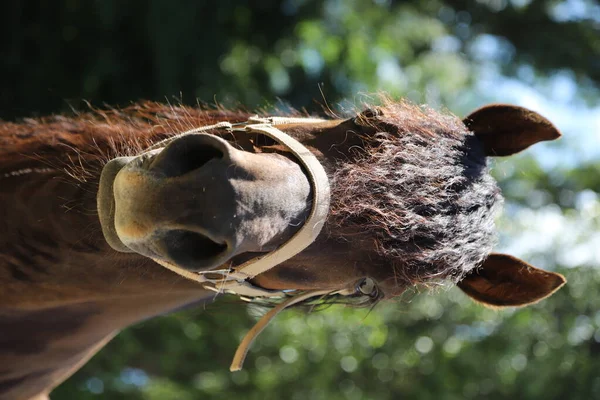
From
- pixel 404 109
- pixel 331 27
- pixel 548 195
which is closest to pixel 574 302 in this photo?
pixel 548 195

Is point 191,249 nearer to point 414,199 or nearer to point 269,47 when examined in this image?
point 414,199

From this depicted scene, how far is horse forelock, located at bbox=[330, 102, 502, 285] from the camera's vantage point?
1746 millimetres

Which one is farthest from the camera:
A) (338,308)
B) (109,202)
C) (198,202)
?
(338,308)

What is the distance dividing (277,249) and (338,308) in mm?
4467

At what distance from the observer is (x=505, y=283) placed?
218 centimetres

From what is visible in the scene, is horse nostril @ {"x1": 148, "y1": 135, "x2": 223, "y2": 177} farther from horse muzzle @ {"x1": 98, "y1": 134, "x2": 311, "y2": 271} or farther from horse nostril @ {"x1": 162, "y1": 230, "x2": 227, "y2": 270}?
horse nostril @ {"x1": 162, "y1": 230, "x2": 227, "y2": 270}

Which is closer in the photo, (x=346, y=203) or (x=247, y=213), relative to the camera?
(x=247, y=213)

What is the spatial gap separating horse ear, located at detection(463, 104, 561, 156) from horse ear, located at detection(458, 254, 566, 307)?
1.16 ft

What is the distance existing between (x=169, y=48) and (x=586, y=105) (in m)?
4.44

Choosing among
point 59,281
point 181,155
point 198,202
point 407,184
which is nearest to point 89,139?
point 59,281

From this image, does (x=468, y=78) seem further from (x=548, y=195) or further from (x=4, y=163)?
(x=4, y=163)

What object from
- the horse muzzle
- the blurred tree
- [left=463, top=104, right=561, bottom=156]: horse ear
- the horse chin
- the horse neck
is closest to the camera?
the horse muzzle

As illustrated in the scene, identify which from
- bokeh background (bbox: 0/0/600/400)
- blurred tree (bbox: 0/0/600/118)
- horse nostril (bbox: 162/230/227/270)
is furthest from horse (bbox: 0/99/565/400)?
bokeh background (bbox: 0/0/600/400)

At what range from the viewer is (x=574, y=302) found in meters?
7.18
